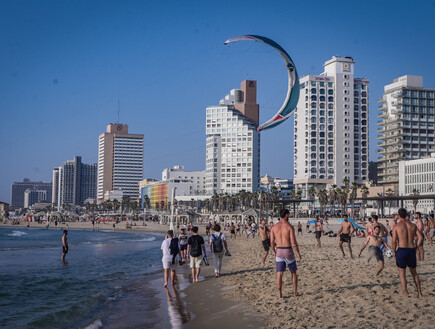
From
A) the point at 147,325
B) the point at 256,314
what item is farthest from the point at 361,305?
the point at 147,325

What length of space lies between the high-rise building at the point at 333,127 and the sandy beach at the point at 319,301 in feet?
306

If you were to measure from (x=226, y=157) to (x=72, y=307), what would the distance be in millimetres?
137411

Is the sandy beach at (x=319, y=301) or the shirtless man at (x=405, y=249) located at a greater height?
the shirtless man at (x=405, y=249)

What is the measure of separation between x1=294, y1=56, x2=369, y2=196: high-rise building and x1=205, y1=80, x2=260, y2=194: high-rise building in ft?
124

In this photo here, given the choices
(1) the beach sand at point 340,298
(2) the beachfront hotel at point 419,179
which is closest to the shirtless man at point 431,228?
(1) the beach sand at point 340,298

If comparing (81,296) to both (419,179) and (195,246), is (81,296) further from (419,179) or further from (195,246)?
(419,179)

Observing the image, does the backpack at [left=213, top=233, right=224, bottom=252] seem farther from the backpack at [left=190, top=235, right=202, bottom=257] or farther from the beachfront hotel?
the beachfront hotel

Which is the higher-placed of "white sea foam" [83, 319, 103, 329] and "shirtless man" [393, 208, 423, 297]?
"shirtless man" [393, 208, 423, 297]

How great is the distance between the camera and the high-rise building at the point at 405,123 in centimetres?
10075

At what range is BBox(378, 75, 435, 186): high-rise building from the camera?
10075 cm

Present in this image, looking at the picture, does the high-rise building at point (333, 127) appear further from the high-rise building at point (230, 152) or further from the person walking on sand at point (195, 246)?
the person walking on sand at point (195, 246)

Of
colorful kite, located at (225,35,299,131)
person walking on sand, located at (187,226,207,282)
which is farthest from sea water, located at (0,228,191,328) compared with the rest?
colorful kite, located at (225,35,299,131)

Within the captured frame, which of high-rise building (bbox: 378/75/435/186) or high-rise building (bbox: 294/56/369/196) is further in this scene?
high-rise building (bbox: 294/56/369/196)

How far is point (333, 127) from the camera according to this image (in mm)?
108500
